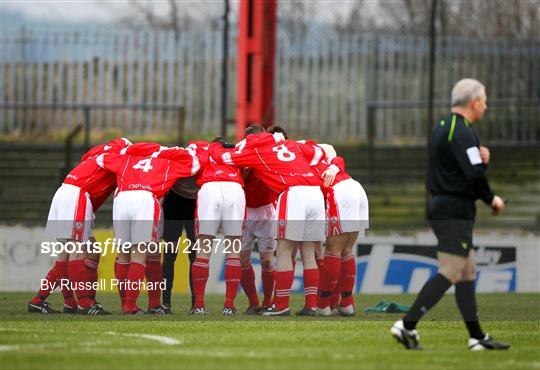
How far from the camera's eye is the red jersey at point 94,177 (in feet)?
47.2

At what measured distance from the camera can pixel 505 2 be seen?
2538cm

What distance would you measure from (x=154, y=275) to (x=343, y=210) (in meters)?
2.13

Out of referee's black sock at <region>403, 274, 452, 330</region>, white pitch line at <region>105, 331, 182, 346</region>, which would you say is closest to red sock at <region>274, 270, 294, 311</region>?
white pitch line at <region>105, 331, 182, 346</region>

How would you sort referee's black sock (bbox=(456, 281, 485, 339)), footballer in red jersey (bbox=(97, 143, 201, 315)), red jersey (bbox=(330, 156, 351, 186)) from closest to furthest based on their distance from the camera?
referee's black sock (bbox=(456, 281, 485, 339))
footballer in red jersey (bbox=(97, 143, 201, 315))
red jersey (bbox=(330, 156, 351, 186))

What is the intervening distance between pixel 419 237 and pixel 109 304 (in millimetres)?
7398

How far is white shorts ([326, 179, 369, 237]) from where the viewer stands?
1474cm

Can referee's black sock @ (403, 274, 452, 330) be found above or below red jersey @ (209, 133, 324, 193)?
below

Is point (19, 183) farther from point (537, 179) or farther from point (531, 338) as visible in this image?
point (531, 338)

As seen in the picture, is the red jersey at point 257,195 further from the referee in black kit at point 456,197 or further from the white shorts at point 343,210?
the referee in black kit at point 456,197

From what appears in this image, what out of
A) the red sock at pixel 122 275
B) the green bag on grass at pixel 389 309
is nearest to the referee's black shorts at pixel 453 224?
the red sock at pixel 122 275

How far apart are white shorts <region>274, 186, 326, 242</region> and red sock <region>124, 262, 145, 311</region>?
1433 millimetres

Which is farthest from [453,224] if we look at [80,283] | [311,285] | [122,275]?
[80,283]

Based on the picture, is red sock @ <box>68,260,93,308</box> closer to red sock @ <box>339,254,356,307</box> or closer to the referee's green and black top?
red sock @ <box>339,254,356,307</box>

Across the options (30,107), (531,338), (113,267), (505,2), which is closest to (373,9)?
(505,2)
